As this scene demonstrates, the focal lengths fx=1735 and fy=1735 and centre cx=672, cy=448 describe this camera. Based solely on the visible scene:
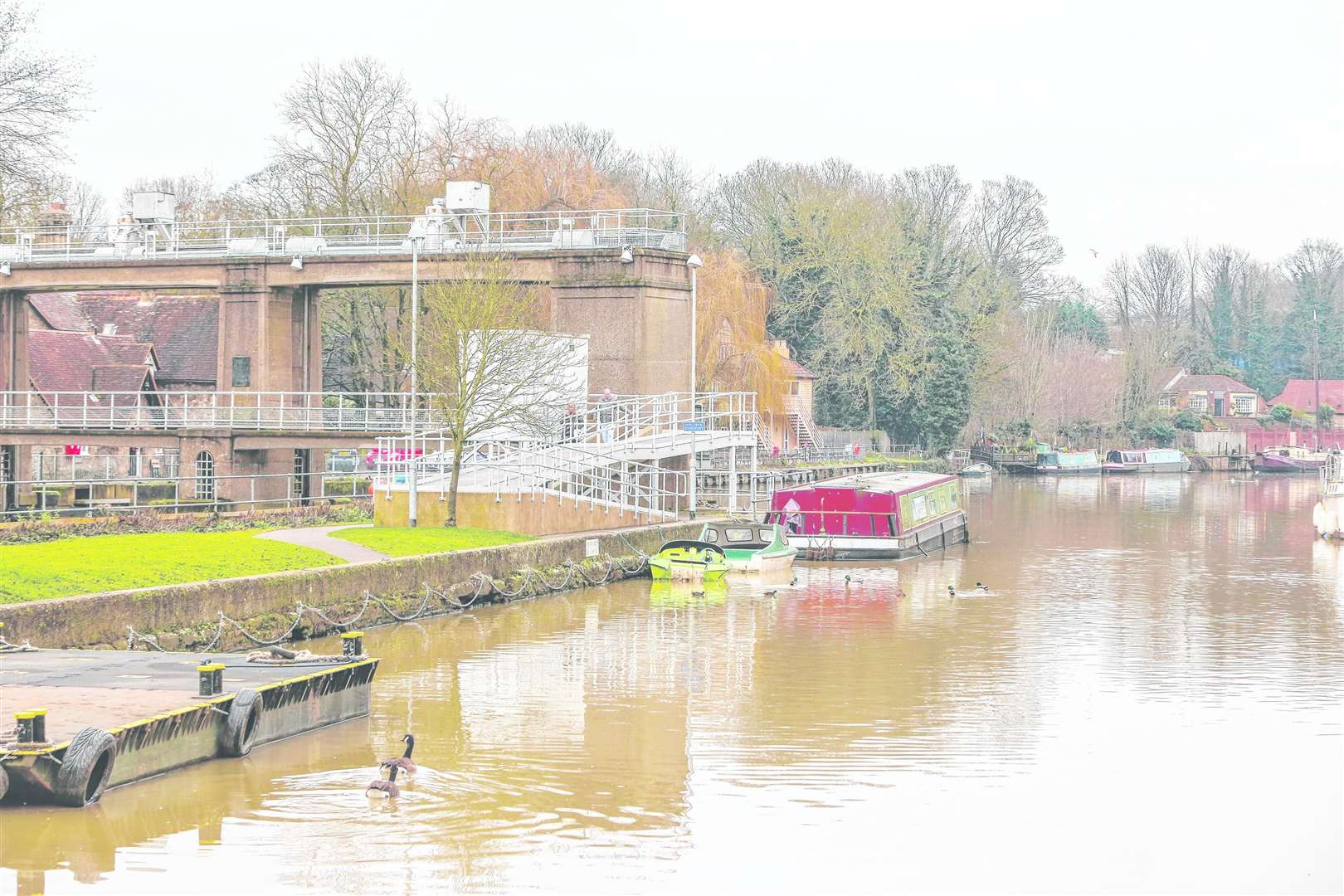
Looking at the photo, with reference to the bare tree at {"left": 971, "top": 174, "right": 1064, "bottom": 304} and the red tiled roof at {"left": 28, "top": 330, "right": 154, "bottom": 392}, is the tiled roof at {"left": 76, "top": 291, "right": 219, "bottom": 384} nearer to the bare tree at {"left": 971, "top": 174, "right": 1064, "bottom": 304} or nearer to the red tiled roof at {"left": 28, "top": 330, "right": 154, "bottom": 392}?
the red tiled roof at {"left": 28, "top": 330, "right": 154, "bottom": 392}

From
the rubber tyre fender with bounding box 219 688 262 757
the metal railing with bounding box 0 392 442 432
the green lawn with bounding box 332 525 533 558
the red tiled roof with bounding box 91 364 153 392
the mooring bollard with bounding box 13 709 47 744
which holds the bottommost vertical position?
the rubber tyre fender with bounding box 219 688 262 757

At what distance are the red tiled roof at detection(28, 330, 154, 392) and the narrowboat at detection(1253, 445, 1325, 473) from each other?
80.9m

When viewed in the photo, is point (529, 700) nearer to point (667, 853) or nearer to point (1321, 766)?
point (667, 853)

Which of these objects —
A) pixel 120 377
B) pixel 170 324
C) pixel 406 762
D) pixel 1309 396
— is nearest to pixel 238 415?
pixel 120 377

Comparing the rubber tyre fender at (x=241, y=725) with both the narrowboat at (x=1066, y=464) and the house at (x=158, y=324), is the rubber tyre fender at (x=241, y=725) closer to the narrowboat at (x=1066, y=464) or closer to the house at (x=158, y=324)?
the house at (x=158, y=324)

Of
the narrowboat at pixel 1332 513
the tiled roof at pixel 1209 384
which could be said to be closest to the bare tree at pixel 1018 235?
the tiled roof at pixel 1209 384

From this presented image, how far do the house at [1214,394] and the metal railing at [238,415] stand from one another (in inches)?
3994

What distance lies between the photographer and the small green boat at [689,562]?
37.4 metres

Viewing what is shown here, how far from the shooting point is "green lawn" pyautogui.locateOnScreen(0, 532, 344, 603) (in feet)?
78.2

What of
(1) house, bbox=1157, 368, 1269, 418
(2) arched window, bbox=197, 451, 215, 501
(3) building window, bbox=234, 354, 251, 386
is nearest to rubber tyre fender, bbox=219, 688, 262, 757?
(2) arched window, bbox=197, 451, 215, 501

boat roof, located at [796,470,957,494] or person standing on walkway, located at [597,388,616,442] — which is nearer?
person standing on walkway, located at [597,388,616,442]

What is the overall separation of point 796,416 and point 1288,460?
45830 millimetres

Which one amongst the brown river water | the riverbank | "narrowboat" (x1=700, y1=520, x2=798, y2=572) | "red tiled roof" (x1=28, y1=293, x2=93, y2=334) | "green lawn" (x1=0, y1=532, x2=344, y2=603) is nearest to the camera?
the brown river water

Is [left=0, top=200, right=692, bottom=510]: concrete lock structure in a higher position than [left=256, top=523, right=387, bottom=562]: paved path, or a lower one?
higher
